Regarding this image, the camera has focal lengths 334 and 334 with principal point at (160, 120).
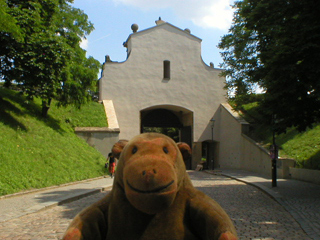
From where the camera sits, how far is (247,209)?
30.8ft

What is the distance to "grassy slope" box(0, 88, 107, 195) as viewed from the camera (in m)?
13.0

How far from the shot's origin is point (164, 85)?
31.3m

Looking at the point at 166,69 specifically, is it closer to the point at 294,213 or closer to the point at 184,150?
the point at 294,213

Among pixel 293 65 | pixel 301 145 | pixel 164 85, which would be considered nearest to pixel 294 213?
pixel 293 65

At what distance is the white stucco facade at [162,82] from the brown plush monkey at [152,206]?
26473mm

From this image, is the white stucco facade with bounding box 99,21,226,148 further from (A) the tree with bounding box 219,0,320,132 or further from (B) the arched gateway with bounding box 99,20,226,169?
(A) the tree with bounding box 219,0,320,132

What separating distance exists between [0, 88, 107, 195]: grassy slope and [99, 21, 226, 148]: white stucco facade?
5.42 meters

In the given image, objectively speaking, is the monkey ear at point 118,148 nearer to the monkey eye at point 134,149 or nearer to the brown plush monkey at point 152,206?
the brown plush monkey at point 152,206

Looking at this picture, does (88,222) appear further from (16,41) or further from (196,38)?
(196,38)

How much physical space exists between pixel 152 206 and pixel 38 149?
47.9 ft

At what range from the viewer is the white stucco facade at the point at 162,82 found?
2998cm

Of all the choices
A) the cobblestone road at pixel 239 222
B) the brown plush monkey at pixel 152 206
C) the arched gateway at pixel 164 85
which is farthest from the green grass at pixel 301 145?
the brown plush monkey at pixel 152 206

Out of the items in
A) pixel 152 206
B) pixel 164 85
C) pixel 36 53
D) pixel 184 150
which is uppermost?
pixel 164 85

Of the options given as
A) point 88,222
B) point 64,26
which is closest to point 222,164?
point 64,26
